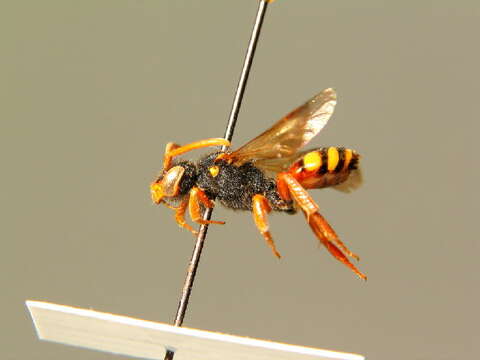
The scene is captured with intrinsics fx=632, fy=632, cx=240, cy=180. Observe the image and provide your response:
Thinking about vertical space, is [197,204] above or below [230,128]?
below

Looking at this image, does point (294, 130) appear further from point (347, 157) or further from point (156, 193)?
point (156, 193)

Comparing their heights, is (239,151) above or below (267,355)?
above

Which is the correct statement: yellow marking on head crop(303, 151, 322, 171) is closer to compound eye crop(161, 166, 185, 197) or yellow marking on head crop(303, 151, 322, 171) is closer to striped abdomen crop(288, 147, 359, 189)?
striped abdomen crop(288, 147, 359, 189)

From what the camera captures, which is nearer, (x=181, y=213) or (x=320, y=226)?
(x=320, y=226)

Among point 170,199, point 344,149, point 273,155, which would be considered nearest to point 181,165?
point 170,199

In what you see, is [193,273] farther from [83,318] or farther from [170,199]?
[83,318]

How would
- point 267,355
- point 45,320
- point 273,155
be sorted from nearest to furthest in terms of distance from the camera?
point 267,355 < point 45,320 < point 273,155

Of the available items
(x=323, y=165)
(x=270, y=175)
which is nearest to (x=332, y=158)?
(x=323, y=165)
